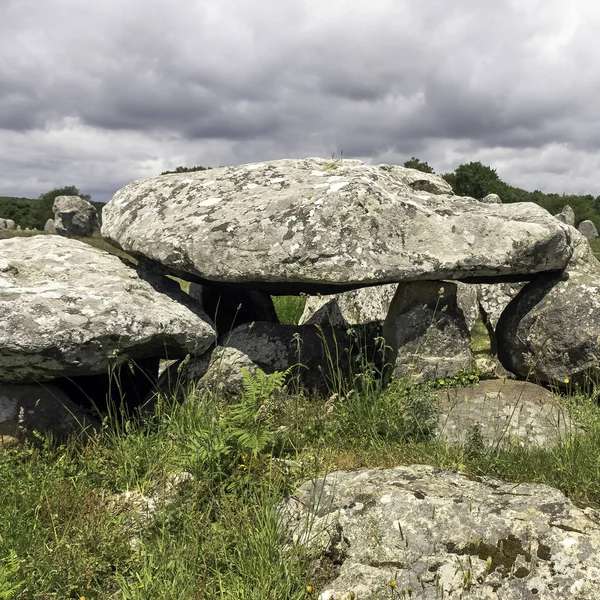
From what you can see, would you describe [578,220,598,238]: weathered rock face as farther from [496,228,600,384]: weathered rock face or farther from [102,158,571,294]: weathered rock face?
[102,158,571,294]: weathered rock face

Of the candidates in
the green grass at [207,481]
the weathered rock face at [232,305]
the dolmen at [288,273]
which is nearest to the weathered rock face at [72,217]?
the weathered rock face at [232,305]

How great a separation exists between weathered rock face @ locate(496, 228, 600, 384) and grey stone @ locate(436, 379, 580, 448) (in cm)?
34

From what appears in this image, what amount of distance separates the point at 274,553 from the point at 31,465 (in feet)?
8.73

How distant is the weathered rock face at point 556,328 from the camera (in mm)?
6133

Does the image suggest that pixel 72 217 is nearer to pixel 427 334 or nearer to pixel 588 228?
pixel 427 334

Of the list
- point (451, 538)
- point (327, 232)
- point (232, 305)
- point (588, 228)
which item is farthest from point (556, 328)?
point (588, 228)

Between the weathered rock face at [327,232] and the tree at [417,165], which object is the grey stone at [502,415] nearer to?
the weathered rock face at [327,232]

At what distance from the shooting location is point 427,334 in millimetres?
6270

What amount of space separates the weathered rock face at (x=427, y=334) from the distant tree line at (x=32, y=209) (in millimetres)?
63043

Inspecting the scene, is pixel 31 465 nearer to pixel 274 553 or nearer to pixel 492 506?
pixel 274 553

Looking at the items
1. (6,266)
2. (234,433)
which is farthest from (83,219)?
(234,433)

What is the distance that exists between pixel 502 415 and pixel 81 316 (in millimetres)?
4280

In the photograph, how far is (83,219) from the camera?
40531mm

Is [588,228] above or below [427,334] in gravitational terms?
above
